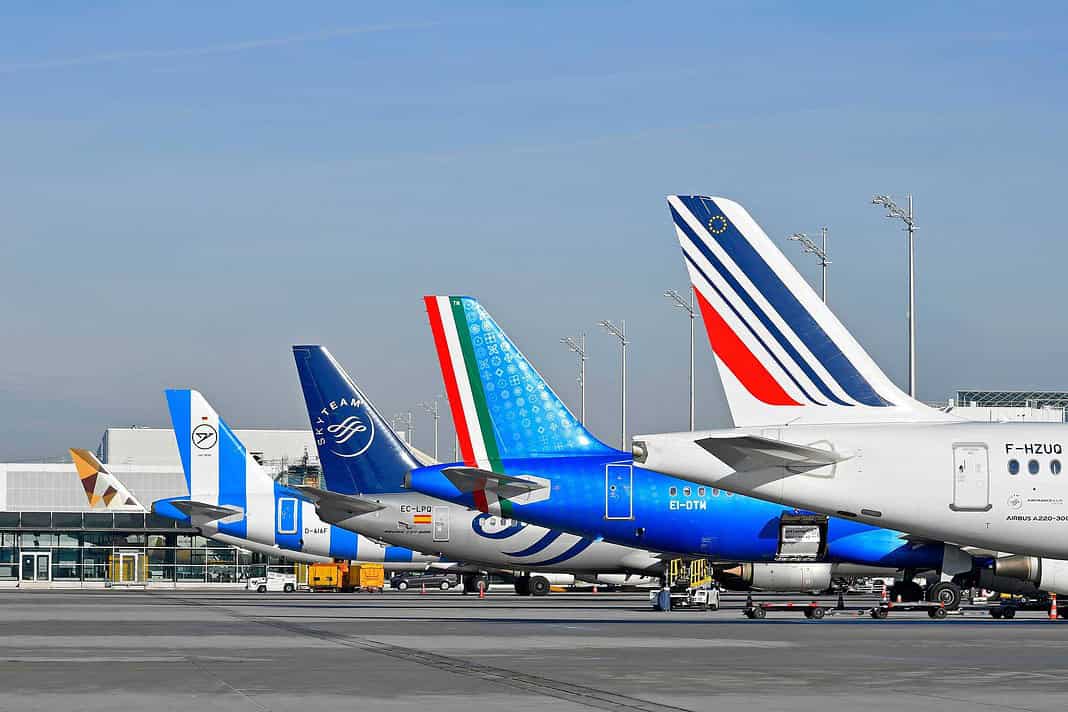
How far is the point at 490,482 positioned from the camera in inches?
1705

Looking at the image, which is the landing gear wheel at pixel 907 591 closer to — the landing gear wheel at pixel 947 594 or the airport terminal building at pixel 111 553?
the landing gear wheel at pixel 947 594

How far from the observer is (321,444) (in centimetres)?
5812

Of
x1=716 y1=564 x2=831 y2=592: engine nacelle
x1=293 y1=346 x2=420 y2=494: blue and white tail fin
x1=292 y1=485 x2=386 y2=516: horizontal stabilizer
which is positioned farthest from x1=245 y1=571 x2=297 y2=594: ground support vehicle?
x1=716 y1=564 x2=831 y2=592: engine nacelle

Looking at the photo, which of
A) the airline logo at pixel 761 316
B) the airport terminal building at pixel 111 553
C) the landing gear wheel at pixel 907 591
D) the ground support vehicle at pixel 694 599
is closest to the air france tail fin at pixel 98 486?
the airport terminal building at pixel 111 553

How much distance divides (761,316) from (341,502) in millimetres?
26330

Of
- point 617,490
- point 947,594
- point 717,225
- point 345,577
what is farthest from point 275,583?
point 717,225

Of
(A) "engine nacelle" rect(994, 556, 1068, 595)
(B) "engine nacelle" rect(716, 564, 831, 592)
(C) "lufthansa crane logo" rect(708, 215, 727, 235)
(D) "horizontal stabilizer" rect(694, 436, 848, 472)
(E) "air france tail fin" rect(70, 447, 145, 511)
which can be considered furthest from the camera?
(E) "air france tail fin" rect(70, 447, 145, 511)

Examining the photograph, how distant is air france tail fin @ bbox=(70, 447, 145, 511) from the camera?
110438 mm

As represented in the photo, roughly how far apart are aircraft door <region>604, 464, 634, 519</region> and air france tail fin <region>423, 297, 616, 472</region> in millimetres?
1388

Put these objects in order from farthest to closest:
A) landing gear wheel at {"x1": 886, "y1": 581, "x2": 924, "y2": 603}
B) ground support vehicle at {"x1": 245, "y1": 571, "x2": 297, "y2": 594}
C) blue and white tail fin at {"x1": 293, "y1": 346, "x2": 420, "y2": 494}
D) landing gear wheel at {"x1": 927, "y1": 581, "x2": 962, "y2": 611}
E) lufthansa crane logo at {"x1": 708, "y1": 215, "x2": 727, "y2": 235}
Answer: ground support vehicle at {"x1": 245, "y1": 571, "x2": 297, "y2": 594} < blue and white tail fin at {"x1": 293, "y1": 346, "x2": 420, "y2": 494} < landing gear wheel at {"x1": 886, "y1": 581, "x2": 924, "y2": 603} < landing gear wheel at {"x1": 927, "y1": 581, "x2": 962, "y2": 611} < lufthansa crane logo at {"x1": 708, "y1": 215, "x2": 727, "y2": 235}

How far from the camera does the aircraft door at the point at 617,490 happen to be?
4516 centimetres

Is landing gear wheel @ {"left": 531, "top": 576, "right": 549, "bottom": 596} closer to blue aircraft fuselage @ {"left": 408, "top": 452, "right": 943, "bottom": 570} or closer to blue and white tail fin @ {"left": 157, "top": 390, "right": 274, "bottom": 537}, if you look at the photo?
blue and white tail fin @ {"left": 157, "top": 390, "right": 274, "bottom": 537}

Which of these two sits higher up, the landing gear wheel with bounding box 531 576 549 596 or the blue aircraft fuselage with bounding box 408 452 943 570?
the blue aircraft fuselage with bounding box 408 452 943 570

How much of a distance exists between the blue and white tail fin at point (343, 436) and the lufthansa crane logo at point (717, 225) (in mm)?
26629
